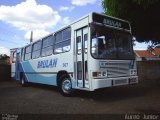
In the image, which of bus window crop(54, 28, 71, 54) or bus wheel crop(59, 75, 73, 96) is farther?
bus window crop(54, 28, 71, 54)

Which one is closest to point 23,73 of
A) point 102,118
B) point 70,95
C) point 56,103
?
point 70,95

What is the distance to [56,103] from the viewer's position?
9234 millimetres

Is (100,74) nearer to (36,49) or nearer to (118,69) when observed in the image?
(118,69)

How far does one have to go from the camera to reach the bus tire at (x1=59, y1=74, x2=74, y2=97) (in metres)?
10.4

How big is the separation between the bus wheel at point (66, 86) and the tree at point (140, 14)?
4.55m

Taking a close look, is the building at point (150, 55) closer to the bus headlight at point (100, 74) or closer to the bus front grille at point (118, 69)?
the bus front grille at point (118, 69)

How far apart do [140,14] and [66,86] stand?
5.36 metres

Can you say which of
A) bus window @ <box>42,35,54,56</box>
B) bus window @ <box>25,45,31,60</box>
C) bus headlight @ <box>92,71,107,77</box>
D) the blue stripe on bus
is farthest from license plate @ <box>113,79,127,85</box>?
bus window @ <box>25,45,31,60</box>

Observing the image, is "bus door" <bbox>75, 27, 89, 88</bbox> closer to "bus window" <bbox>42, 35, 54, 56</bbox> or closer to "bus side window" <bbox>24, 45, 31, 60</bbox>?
"bus window" <bbox>42, 35, 54, 56</bbox>

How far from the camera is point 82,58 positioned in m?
9.48

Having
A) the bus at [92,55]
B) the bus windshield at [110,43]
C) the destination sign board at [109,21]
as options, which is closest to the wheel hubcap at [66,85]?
the bus at [92,55]

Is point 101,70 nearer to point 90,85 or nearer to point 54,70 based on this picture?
point 90,85

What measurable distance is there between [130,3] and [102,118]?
7059mm

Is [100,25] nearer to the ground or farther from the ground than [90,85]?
farther from the ground
